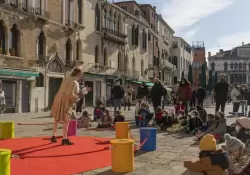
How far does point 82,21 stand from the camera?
26.4m

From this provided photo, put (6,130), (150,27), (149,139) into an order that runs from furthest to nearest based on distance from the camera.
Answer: (150,27) → (6,130) → (149,139)

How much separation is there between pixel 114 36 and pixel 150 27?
1242 cm

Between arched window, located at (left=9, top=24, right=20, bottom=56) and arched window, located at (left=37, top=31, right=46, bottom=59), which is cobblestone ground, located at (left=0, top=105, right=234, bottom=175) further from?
arched window, located at (left=37, top=31, right=46, bottom=59)

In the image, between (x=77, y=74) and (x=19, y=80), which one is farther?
(x=19, y=80)

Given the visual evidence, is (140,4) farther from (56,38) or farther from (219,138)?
(219,138)

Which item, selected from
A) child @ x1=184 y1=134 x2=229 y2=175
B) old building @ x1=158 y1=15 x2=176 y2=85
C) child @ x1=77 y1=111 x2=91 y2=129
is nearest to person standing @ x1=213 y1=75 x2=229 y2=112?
child @ x1=77 y1=111 x2=91 y2=129

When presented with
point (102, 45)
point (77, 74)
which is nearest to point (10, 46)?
point (102, 45)

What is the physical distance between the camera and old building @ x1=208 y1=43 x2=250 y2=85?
294 ft

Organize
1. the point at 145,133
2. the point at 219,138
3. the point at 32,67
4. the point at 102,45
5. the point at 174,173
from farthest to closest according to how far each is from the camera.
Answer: the point at 102,45, the point at 32,67, the point at 219,138, the point at 145,133, the point at 174,173

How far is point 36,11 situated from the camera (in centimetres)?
2123

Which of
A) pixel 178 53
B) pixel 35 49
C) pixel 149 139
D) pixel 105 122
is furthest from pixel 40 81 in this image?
pixel 178 53

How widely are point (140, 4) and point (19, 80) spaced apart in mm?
25403

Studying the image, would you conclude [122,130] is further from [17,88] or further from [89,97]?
[89,97]

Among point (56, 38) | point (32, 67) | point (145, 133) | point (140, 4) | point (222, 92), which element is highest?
point (140, 4)
